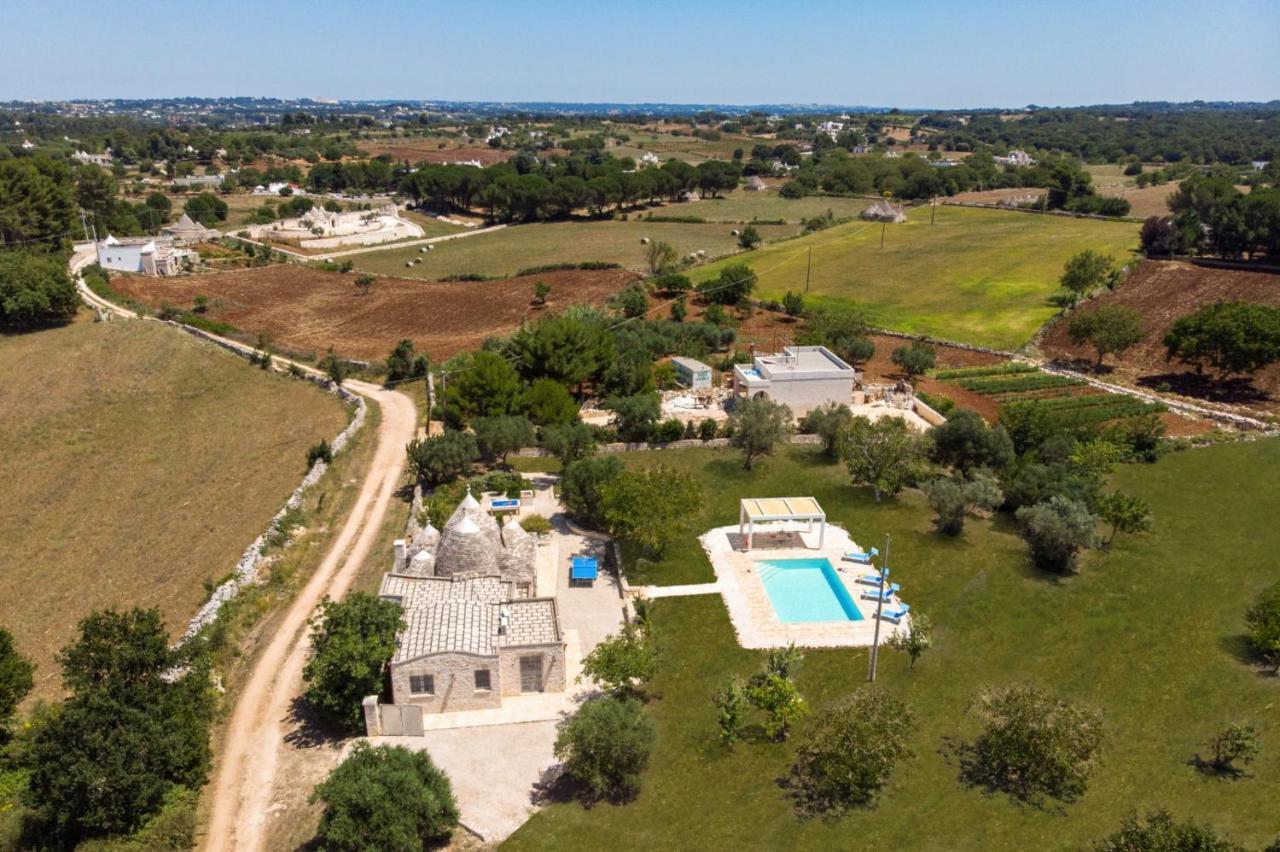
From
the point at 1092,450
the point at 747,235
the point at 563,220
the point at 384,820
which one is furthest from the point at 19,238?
the point at 1092,450

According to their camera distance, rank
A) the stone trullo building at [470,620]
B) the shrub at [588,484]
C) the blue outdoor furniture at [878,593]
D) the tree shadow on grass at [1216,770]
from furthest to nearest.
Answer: the shrub at [588,484] → the blue outdoor furniture at [878,593] → the stone trullo building at [470,620] → the tree shadow on grass at [1216,770]

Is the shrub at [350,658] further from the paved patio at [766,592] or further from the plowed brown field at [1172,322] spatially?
the plowed brown field at [1172,322]

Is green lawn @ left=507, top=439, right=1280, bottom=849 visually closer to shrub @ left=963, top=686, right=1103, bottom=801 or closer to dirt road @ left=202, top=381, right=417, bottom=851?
shrub @ left=963, top=686, right=1103, bottom=801

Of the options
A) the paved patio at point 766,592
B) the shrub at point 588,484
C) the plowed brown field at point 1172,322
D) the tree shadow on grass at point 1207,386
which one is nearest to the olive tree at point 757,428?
the paved patio at point 766,592

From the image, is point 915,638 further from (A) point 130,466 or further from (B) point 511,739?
(A) point 130,466

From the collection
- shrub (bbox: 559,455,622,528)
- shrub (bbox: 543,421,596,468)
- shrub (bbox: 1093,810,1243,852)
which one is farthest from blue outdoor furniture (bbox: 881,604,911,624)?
shrub (bbox: 543,421,596,468)
